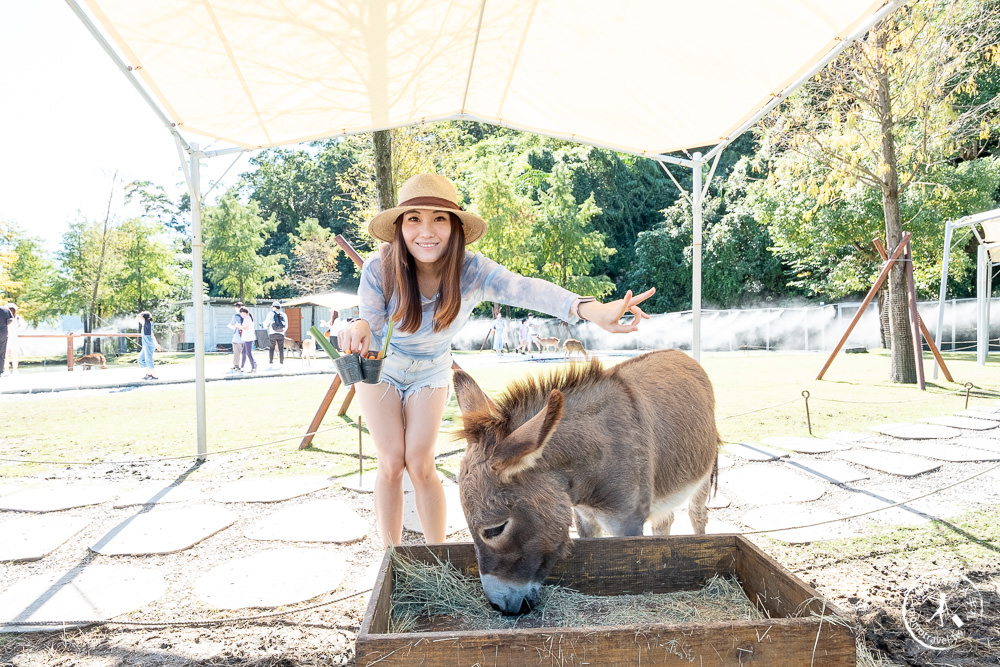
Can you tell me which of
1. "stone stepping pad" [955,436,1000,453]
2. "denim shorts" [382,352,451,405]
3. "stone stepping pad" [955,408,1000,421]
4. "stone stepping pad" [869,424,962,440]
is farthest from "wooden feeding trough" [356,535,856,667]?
"stone stepping pad" [955,408,1000,421]

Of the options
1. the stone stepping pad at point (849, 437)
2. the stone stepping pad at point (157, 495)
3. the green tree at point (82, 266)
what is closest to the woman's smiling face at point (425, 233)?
the stone stepping pad at point (157, 495)

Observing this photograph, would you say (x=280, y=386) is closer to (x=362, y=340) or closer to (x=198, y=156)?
(x=198, y=156)

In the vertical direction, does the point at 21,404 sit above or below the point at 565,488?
below

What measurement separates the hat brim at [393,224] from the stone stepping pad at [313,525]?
2186mm

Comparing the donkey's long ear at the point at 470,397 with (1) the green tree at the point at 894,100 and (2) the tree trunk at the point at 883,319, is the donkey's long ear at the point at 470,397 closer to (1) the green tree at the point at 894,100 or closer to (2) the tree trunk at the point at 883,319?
(1) the green tree at the point at 894,100

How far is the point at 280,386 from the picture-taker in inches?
560

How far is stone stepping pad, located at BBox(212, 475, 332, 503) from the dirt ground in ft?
2.61

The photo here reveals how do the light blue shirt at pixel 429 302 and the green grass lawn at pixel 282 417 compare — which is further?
the green grass lawn at pixel 282 417

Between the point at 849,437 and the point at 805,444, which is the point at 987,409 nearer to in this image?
the point at 849,437

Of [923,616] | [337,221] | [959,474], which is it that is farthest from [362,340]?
[337,221]

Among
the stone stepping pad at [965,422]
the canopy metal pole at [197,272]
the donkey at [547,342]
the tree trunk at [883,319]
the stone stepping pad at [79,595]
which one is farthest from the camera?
the donkey at [547,342]

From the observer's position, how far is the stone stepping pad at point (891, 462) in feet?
18.1

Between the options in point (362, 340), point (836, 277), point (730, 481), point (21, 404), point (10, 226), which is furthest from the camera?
point (10, 226)

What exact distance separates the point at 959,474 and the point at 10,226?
4489 cm
